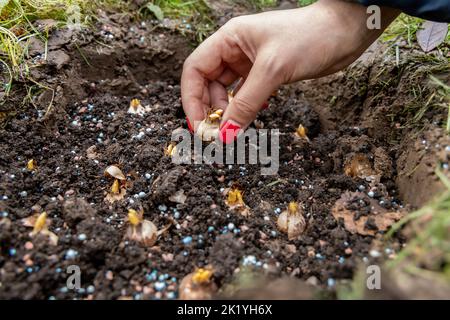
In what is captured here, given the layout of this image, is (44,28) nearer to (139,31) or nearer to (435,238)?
(139,31)

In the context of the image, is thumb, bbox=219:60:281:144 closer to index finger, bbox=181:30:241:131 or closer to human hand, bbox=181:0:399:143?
human hand, bbox=181:0:399:143

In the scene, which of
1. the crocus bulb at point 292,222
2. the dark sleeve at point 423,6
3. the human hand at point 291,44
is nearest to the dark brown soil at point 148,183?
the crocus bulb at point 292,222

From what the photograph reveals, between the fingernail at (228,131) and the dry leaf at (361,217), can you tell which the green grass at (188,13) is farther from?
the dry leaf at (361,217)

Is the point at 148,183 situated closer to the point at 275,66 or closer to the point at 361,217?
the point at 275,66

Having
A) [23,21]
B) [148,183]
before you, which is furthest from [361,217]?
[23,21]

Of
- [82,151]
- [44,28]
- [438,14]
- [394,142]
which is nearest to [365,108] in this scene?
[394,142]

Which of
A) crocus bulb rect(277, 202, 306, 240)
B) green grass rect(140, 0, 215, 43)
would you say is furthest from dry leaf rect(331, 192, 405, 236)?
green grass rect(140, 0, 215, 43)
